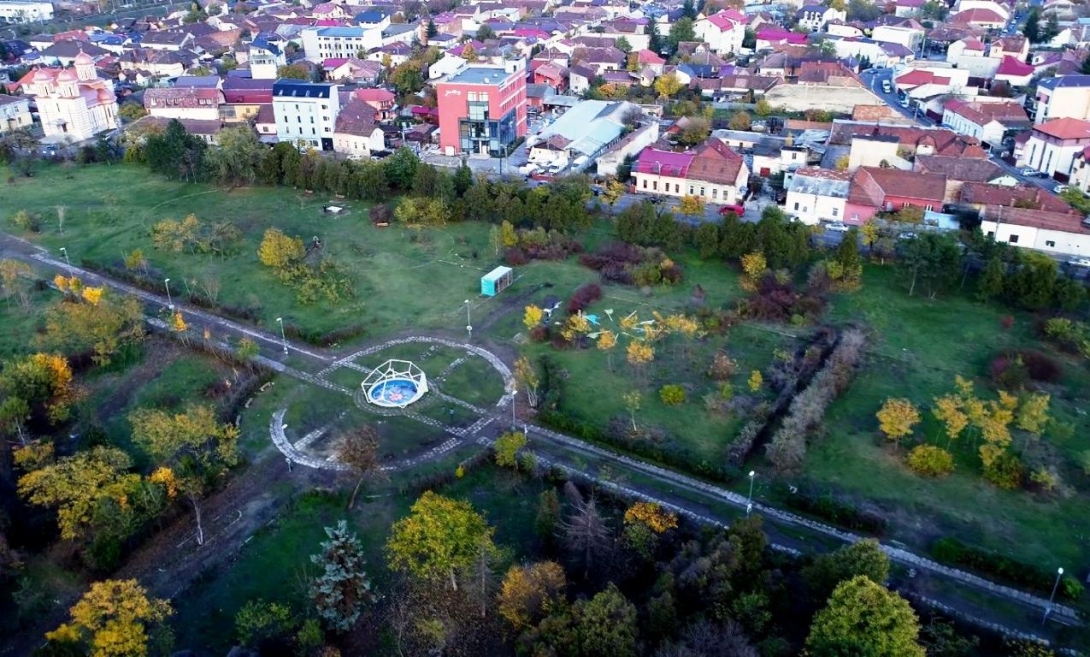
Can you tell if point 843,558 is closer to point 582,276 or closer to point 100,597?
point 100,597

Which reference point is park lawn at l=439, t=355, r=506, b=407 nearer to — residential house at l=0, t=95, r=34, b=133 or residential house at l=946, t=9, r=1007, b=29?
residential house at l=0, t=95, r=34, b=133

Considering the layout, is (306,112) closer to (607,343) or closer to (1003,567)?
(607,343)

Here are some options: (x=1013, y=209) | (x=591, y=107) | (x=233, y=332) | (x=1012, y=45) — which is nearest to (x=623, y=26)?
(x=591, y=107)

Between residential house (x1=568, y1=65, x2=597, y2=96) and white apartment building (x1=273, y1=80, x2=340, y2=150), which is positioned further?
residential house (x1=568, y1=65, x2=597, y2=96)

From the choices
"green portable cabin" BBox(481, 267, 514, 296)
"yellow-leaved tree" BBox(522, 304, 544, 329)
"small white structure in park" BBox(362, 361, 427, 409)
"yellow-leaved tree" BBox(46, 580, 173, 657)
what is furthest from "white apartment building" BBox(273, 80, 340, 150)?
"yellow-leaved tree" BBox(46, 580, 173, 657)

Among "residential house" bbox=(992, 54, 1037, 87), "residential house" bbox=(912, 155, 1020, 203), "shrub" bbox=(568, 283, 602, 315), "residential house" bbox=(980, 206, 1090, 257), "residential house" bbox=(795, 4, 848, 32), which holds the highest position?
"residential house" bbox=(795, 4, 848, 32)

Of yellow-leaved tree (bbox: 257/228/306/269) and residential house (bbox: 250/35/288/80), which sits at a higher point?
residential house (bbox: 250/35/288/80)

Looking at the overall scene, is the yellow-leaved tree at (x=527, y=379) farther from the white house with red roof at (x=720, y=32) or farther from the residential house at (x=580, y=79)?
the white house with red roof at (x=720, y=32)

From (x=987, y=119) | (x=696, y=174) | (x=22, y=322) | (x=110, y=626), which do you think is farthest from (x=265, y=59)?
(x=110, y=626)
